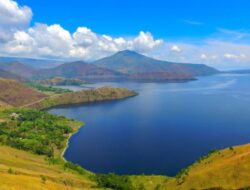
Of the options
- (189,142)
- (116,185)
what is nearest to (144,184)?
(116,185)

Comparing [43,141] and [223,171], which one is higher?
[223,171]

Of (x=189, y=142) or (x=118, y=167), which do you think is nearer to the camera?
(x=118, y=167)

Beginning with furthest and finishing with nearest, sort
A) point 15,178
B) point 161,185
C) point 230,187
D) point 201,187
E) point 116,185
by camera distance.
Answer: point 161,185
point 116,185
point 201,187
point 230,187
point 15,178

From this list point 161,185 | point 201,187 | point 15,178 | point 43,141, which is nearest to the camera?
point 15,178

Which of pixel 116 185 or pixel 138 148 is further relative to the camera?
pixel 138 148

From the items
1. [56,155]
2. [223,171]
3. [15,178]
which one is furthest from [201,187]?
[56,155]

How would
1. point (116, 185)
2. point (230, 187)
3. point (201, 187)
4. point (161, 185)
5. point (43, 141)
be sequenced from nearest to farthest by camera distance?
point (230, 187), point (201, 187), point (116, 185), point (161, 185), point (43, 141)

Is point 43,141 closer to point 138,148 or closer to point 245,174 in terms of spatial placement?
point 138,148

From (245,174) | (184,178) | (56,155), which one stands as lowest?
(56,155)

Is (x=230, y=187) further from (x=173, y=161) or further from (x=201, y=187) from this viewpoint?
(x=173, y=161)
